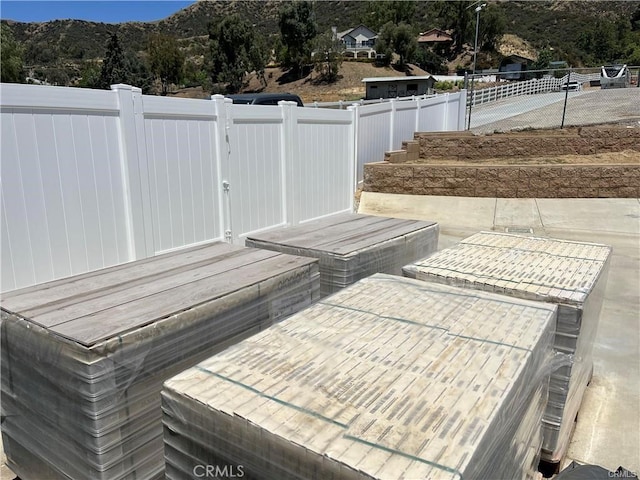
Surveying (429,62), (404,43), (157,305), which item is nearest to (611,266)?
(157,305)

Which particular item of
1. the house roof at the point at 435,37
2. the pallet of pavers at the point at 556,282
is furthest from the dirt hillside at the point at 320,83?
the pallet of pavers at the point at 556,282

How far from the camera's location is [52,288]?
268 cm

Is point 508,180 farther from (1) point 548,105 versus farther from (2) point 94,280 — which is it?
(1) point 548,105

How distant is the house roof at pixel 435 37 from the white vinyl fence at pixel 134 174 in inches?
3692

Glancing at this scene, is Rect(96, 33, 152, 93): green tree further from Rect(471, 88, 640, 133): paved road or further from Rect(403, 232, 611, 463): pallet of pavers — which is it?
Rect(403, 232, 611, 463): pallet of pavers

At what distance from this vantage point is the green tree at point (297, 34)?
6249cm

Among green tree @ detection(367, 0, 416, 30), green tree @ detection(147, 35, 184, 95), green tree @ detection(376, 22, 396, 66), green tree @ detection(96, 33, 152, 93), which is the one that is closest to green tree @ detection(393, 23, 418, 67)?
green tree @ detection(376, 22, 396, 66)

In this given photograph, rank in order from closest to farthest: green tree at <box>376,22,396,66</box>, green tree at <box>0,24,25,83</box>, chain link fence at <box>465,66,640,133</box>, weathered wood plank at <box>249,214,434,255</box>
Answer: weathered wood plank at <box>249,214,434,255</box>, chain link fence at <box>465,66,640,133</box>, green tree at <box>0,24,25,83</box>, green tree at <box>376,22,396,66</box>

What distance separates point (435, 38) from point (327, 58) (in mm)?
41617

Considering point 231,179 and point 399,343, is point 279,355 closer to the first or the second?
point 399,343

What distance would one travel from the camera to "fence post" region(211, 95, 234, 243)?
5109mm

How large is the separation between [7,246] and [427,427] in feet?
10.2

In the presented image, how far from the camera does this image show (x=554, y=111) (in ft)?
62.7

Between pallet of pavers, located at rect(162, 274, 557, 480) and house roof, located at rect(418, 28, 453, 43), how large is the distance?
320 feet
